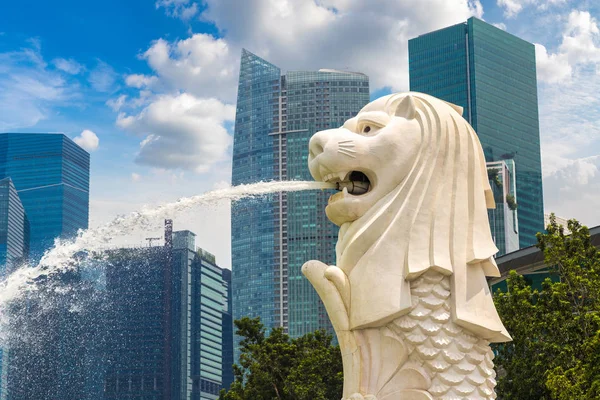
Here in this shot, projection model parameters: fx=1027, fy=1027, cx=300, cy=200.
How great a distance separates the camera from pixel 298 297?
86.2m

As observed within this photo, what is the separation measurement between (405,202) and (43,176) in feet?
403

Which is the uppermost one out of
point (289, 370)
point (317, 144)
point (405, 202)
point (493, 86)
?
point (493, 86)

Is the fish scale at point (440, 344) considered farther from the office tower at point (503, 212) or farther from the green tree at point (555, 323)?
the office tower at point (503, 212)

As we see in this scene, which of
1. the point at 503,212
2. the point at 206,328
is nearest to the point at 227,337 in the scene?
the point at 206,328

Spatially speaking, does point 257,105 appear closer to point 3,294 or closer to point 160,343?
point 160,343

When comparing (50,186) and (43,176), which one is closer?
(50,186)

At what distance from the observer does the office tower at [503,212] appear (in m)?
83.4

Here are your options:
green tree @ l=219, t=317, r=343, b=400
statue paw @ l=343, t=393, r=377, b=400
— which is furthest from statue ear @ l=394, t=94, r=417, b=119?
green tree @ l=219, t=317, r=343, b=400

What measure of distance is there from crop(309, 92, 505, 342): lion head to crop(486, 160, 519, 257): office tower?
70871mm

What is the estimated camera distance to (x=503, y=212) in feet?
280

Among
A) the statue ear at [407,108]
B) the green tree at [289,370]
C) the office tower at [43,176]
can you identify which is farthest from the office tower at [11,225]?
the statue ear at [407,108]

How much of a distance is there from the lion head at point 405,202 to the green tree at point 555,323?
13.4ft

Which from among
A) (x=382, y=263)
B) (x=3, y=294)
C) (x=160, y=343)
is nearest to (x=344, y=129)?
(x=382, y=263)

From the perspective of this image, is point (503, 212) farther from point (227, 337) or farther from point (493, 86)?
point (227, 337)
